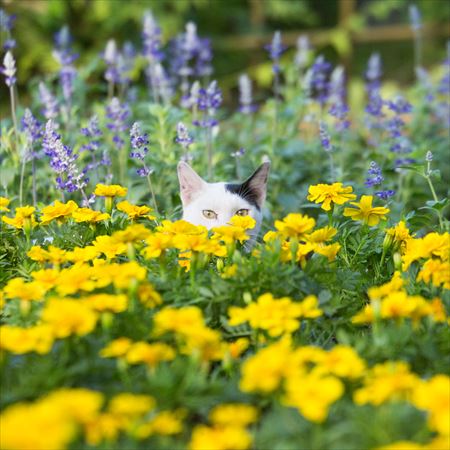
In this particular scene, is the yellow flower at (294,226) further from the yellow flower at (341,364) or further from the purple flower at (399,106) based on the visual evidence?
the purple flower at (399,106)

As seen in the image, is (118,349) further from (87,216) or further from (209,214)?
(209,214)

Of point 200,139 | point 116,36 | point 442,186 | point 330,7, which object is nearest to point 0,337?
point 200,139

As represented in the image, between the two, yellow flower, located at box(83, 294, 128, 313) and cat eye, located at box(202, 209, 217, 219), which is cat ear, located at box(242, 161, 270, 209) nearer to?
cat eye, located at box(202, 209, 217, 219)

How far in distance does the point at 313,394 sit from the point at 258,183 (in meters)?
2.03

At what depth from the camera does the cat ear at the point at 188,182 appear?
3.45 m

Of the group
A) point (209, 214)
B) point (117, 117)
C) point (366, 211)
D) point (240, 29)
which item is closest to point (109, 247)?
point (366, 211)

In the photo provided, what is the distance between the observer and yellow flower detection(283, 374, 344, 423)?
146cm

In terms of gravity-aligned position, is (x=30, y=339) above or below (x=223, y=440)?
above

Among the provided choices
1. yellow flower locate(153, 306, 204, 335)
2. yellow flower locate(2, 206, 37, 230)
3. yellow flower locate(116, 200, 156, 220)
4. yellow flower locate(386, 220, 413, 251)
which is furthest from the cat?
yellow flower locate(153, 306, 204, 335)

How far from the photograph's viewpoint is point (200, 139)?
4.90 meters

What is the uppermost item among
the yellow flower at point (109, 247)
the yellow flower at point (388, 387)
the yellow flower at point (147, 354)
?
the yellow flower at point (109, 247)

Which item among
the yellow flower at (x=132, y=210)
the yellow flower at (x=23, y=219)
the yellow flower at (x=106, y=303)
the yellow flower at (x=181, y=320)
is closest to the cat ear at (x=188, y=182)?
the yellow flower at (x=132, y=210)

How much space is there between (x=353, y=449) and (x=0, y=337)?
82 centimetres

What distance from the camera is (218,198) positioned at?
3.40 m
